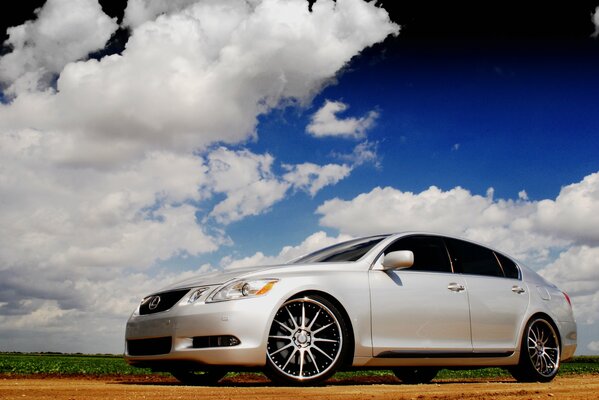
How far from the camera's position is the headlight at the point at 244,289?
21.0ft

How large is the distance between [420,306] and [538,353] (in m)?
2.33

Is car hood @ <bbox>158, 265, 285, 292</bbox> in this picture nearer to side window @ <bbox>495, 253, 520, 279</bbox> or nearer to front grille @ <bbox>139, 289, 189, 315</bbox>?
front grille @ <bbox>139, 289, 189, 315</bbox>

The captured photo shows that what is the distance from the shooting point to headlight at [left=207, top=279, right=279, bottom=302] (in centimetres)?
639

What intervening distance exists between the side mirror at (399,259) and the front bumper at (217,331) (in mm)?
1366

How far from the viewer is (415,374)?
361 inches

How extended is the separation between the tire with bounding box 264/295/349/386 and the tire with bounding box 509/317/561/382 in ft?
9.91

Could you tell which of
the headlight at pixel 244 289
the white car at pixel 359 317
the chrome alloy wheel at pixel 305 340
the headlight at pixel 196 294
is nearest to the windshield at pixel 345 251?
the white car at pixel 359 317

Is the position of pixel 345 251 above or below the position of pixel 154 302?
above

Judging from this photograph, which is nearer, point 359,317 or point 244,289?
point 244,289

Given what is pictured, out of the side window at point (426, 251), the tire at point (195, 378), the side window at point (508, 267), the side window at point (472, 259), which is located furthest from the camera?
the side window at point (508, 267)

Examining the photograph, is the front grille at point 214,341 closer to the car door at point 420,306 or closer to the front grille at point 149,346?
the front grille at point 149,346

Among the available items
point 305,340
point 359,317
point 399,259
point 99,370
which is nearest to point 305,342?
point 305,340

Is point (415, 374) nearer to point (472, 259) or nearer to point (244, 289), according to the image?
point (472, 259)

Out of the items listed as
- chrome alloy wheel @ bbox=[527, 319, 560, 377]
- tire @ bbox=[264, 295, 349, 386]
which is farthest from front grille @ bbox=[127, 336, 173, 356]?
chrome alloy wheel @ bbox=[527, 319, 560, 377]
